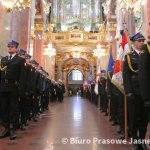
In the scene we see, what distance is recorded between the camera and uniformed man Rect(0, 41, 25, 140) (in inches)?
208

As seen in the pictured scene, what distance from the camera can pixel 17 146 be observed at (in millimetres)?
4590

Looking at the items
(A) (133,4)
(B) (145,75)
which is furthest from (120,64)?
(A) (133,4)

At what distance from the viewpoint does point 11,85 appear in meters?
5.32

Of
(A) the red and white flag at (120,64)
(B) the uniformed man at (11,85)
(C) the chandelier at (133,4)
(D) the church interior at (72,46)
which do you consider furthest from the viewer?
(C) the chandelier at (133,4)

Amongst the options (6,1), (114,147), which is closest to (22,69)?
(114,147)

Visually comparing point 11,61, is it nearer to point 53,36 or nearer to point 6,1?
point 6,1

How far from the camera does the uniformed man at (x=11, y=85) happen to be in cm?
529

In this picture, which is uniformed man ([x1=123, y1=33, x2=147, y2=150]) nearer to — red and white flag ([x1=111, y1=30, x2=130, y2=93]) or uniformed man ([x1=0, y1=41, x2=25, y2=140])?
red and white flag ([x1=111, y1=30, x2=130, y2=93])

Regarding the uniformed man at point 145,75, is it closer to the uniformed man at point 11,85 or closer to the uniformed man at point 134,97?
the uniformed man at point 134,97

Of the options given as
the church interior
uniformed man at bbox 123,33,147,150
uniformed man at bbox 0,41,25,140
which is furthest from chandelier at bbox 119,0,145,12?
uniformed man at bbox 123,33,147,150

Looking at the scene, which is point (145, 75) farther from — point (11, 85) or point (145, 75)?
point (11, 85)

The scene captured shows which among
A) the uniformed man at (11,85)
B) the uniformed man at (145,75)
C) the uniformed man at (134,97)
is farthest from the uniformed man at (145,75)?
the uniformed man at (11,85)

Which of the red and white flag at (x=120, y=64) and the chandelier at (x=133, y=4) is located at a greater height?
the chandelier at (x=133, y=4)

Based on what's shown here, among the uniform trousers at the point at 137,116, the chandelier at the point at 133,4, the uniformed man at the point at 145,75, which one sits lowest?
the uniform trousers at the point at 137,116
